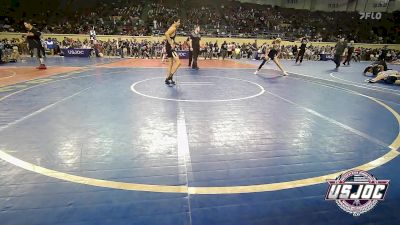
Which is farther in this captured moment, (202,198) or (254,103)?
(254,103)

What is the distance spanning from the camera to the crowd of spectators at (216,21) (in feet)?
88.6

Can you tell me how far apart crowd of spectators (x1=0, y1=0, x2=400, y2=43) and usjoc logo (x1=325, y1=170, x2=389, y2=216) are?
25407 millimetres

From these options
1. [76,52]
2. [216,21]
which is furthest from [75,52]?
[216,21]

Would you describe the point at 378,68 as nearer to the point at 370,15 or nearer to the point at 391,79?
the point at 391,79

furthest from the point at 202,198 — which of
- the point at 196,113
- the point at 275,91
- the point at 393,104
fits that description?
the point at 393,104

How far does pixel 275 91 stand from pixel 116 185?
22.3ft

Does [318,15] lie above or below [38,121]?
above

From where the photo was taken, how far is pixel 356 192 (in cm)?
263

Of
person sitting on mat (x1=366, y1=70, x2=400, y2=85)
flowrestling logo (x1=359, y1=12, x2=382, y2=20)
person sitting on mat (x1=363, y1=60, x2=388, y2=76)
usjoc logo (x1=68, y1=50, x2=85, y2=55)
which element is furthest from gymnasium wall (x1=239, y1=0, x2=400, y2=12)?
person sitting on mat (x1=366, y1=70, x2=400, y2=85)

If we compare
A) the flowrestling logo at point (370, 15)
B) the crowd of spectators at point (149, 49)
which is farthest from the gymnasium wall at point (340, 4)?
the crowd of spectators at point (149, 49)

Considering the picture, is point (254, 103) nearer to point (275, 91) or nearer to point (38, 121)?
point (275, 91)

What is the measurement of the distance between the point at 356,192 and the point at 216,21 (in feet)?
101

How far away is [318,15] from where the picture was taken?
121 ft

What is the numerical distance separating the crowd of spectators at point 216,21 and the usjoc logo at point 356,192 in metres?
25.4
